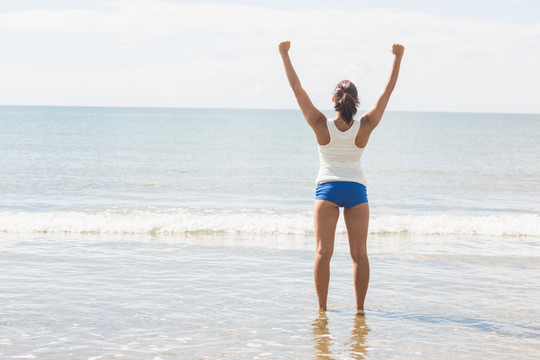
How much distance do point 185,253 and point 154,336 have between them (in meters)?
3.90

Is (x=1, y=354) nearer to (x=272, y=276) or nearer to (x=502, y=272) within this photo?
(x=272, y=276)

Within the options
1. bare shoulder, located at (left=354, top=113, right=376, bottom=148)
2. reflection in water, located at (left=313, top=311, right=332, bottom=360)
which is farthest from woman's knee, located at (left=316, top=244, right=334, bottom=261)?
bare shoulder, located at (left=354, top=113, right=376, bottom=148)

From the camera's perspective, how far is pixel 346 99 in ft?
16.9

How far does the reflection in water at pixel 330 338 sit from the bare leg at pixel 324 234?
0.39 metres

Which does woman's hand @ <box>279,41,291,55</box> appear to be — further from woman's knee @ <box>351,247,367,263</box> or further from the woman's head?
woman's knee @ <box>351,247,367,263</box>

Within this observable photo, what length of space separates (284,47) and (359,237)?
182 cm

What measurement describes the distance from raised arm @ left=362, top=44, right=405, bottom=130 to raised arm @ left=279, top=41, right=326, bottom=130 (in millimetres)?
410

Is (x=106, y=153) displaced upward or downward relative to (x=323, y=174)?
upward

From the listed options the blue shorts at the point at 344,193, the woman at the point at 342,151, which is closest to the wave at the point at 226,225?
the woman at the point at 342,151

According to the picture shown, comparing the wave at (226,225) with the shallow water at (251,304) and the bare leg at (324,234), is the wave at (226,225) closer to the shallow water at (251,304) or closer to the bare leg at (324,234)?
the shallow water at (251,304)

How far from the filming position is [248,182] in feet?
72.8

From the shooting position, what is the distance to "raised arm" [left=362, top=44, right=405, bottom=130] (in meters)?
5.20

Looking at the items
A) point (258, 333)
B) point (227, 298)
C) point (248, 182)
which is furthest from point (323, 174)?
point (248, 182)

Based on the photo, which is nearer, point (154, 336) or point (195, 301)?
point (154, 336)
